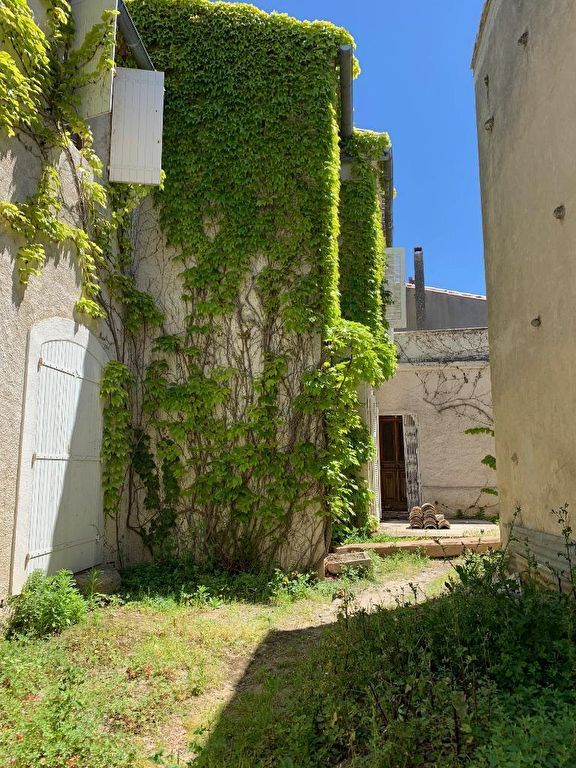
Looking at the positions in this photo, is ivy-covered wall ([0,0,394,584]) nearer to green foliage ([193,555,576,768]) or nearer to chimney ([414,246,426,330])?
green foliage ([193,555,576,768])

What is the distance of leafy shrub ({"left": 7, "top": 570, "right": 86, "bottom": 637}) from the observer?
4109 mm

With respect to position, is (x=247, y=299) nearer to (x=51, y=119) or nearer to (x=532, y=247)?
(x=51, y=119)

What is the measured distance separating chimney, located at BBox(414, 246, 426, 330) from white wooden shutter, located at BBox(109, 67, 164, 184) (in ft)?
40.6

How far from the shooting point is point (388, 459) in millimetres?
12359

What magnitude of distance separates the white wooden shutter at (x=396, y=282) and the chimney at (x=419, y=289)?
7.03 meters

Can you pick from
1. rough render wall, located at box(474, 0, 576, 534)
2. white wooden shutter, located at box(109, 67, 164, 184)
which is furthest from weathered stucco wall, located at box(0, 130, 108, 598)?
rough render wall, located at box(474, 0, 576, 534)

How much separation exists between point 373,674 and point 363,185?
24.4 feet

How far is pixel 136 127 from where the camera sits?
6.16m

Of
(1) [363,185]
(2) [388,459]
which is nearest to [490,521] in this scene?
(2) [388,459]

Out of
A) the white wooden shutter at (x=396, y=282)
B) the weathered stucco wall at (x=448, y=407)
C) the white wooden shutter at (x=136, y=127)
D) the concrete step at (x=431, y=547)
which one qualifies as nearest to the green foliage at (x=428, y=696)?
the concrete step at (x=431, y=547)

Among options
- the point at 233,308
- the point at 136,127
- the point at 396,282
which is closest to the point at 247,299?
the point at 233,308

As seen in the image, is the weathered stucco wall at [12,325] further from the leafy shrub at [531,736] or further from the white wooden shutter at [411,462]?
the white wooden shutter at [411,462]

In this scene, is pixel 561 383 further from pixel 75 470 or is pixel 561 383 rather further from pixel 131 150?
pixel 131 150

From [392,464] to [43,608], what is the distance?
9.08 m
